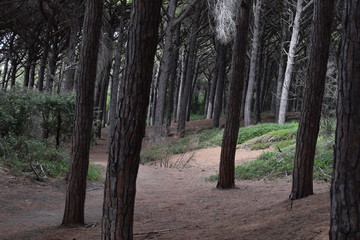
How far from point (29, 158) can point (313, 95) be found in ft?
26.5

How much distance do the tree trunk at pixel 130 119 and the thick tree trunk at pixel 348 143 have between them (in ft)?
6.95

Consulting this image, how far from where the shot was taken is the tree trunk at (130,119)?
5.02m

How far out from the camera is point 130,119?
16.5 feet

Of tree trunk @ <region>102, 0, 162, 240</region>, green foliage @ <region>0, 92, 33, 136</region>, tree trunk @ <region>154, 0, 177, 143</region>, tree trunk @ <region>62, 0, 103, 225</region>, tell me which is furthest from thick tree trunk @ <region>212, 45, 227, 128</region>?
tree trunk @ <region>102, 0, 162, 240</region>

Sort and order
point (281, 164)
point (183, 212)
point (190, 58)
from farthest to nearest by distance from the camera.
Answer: point (190, 58) < point (281, 164) < point (183, 212)

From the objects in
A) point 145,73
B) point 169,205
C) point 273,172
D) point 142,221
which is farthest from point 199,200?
point 145,73

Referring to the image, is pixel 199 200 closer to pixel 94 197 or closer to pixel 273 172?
pixel 94 197

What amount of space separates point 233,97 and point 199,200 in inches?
101

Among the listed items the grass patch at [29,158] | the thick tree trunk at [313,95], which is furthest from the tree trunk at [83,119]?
the grass patch at [29,158]

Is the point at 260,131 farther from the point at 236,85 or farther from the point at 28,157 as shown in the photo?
the point at 28,157

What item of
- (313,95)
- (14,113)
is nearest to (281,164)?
(313,95)

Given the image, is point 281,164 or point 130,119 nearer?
Result: point 130,119

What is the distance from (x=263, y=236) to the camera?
548cm

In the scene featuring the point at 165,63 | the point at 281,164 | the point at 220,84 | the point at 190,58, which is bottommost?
the point at 281,164
